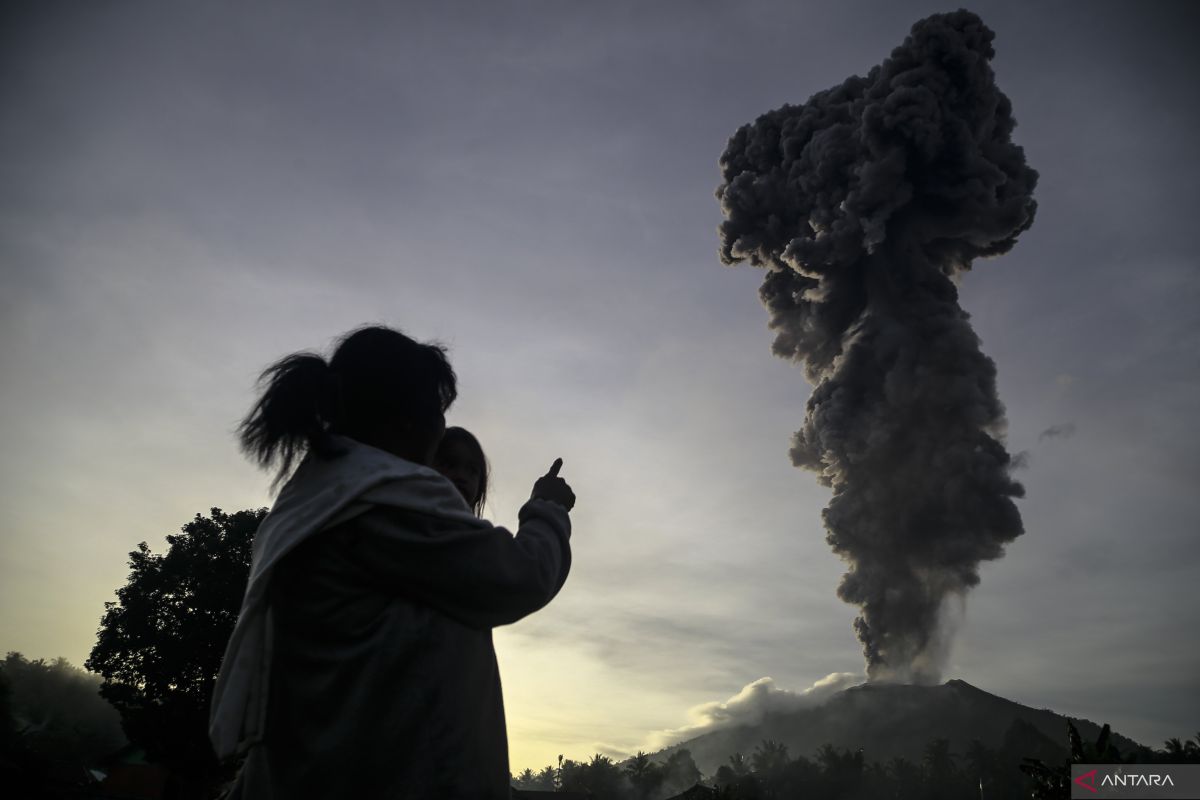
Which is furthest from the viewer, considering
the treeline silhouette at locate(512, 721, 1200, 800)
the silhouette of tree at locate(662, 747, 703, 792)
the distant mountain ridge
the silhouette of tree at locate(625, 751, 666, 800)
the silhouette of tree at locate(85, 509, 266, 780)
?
the distant mountain ridge

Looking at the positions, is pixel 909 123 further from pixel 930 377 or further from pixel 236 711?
pixel 236 711

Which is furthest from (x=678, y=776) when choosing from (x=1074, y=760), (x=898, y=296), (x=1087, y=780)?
(x=1087, y=780)

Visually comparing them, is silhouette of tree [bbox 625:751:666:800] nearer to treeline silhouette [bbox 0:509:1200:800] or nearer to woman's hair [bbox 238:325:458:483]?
treeline silhouette [bbox 0:509:1200:800]

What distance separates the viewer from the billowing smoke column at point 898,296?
4331 centimetres

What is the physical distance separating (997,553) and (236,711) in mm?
49885

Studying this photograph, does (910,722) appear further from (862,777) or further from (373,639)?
(373,639)

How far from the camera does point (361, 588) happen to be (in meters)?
1.49

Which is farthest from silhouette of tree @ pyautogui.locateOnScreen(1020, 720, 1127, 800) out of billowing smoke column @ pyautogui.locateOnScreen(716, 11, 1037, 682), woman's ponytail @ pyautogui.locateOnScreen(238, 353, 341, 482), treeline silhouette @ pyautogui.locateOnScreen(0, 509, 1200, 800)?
billowing smoke column @ pyautogui.locateOnScreen(716, 11, 1037, 682)

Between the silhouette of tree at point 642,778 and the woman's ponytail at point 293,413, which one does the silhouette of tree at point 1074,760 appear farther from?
the silhouette of tree at point 642,778

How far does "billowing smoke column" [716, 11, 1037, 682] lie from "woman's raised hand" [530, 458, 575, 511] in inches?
1746

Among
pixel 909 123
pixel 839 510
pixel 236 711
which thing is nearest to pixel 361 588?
pixel 236 711

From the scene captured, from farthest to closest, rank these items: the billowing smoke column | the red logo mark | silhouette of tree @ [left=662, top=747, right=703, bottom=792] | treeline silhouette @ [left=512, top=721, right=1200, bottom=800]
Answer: silhouette of tree @ [left=662, top=747, right=703, bottom=792] → treeline silhouette @ [left=512, top=721, right=1200, bottom=800] → the billowing smoke column → the red logo mark

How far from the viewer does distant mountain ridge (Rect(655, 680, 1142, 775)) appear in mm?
107062

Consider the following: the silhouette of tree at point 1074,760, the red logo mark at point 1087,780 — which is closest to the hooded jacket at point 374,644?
the silhouette of tree at point 1074,760
